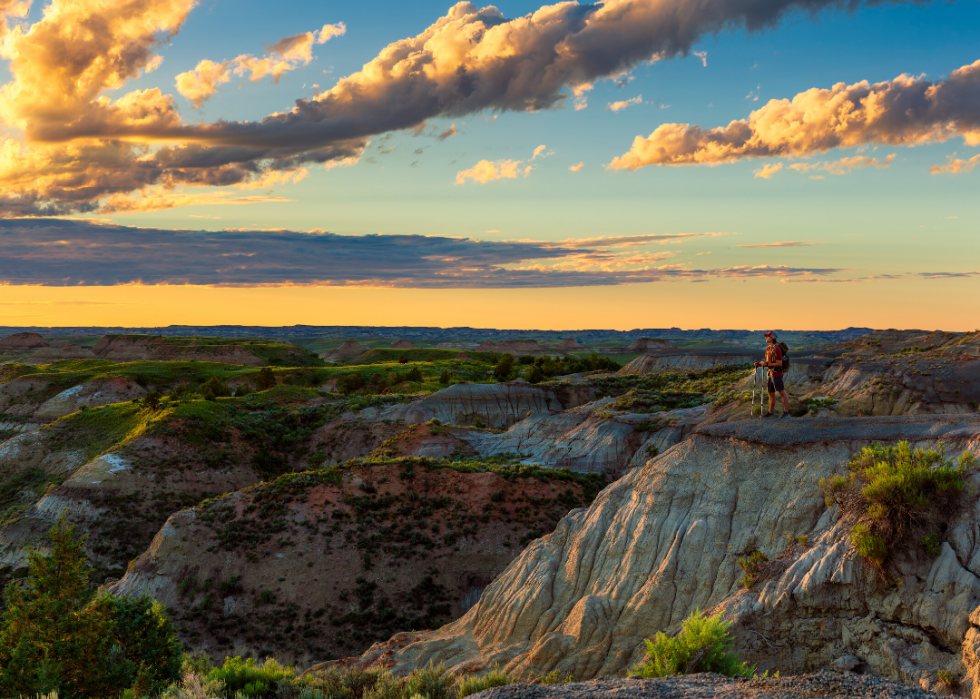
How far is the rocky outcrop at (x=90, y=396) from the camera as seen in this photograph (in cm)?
8925

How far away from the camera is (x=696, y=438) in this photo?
2228cm

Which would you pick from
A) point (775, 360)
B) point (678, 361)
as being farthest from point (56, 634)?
point (678, 361)

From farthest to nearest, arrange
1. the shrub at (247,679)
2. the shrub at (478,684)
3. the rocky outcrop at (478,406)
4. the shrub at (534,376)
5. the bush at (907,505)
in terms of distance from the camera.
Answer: the shrub at (534,376) < the rocky outcrop at (478,406) < the shrub at (247,679) < the shrub at (478,684) < the bush at (907,505)

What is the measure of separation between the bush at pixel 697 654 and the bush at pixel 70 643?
1335 centimetres

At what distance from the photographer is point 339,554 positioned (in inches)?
1455

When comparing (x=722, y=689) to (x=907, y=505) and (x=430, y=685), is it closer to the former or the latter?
(x=907, y=505)

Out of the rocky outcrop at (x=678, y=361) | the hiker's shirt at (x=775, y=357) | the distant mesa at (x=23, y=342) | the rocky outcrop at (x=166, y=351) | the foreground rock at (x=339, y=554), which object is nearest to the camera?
the hiker's shirt at (x=775, y=357)

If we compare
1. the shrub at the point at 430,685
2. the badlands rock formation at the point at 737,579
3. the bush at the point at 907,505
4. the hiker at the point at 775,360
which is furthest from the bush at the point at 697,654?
the hiker at the point at 775,360

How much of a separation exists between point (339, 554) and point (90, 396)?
71642mm

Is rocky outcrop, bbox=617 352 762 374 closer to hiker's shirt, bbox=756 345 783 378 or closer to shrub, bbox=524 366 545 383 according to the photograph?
shrub, bbox=524 366 545 383

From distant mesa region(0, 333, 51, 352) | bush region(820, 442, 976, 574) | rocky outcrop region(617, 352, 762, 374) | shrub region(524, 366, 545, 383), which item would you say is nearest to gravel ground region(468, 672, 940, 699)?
bush region(820, 442, 976, 574)

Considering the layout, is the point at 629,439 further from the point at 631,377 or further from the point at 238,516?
the point at 631,377

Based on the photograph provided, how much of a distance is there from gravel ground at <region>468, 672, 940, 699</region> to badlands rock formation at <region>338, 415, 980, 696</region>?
2.66 meters

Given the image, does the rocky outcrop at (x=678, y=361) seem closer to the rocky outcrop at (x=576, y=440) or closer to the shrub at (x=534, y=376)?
the shrub at (x=534, y=376)
